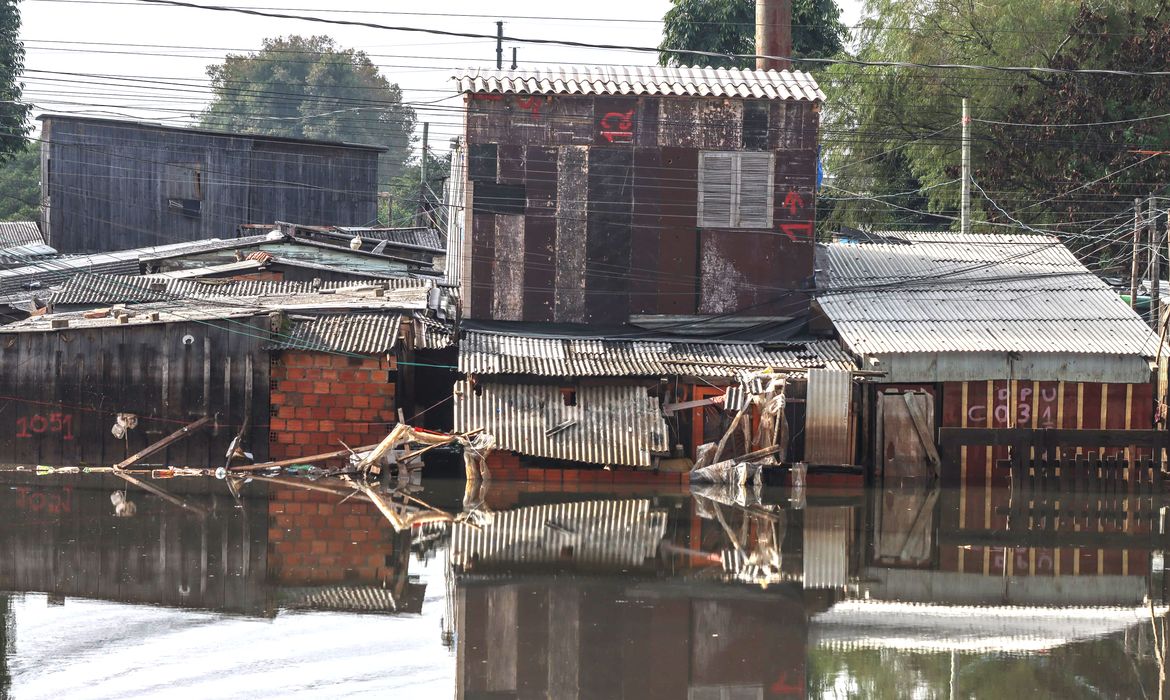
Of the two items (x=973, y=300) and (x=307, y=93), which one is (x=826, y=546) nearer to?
(x=973, y=300)

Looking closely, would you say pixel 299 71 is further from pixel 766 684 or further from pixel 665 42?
pixel 766 684

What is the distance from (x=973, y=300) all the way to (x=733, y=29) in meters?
18.2

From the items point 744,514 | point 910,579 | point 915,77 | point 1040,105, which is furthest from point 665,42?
point 910,579

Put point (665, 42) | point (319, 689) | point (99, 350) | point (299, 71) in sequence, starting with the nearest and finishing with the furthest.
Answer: point (319, 689)
point (99, 350)
point (665, 42)
point (299, 71)

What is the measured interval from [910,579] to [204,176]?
87.3 ft

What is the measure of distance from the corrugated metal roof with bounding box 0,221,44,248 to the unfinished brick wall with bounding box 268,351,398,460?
57.2 ft

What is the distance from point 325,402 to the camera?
69.7 feet

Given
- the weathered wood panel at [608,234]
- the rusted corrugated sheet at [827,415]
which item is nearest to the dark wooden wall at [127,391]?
the weathered wood panel at [608,234]

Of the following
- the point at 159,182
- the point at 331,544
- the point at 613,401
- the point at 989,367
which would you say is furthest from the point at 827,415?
the point at 159,182

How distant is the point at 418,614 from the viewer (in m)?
12.3

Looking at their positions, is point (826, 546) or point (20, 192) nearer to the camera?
point (826, 546)

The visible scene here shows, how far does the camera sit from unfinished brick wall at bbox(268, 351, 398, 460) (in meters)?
21.2

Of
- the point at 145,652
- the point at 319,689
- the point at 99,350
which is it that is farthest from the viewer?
the point at 99,350

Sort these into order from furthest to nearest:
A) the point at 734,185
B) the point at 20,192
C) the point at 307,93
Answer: the point at 307,93
the point at 20,192
the point at 734,185
